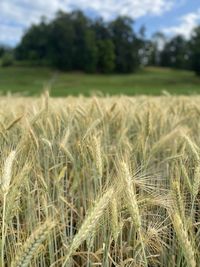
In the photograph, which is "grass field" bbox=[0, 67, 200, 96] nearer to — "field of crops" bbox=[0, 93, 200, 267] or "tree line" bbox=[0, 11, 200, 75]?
"tree line" bbox=[0, 11, 200, 75]

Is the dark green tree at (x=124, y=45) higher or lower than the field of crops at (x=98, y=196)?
higher

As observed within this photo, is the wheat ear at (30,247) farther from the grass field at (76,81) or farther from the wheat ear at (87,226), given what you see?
the grass field at (76,81)

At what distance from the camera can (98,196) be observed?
1276 millimetres

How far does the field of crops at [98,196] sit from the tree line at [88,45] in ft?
164

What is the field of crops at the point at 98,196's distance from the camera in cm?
127

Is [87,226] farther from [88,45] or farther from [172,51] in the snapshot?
[172,51]

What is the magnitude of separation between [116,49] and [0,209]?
63994 millimetres

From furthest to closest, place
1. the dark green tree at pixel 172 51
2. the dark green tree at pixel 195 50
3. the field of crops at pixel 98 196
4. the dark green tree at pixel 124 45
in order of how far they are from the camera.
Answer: the dark green tree at pixel 172 51
the dark green tree at pixel 124 45
the dark green tree at pixel 195 50
the field of crops at pixel 98 196

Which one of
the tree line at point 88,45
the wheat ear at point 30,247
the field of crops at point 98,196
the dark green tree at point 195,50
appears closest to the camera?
the wheat ear at point 30,247

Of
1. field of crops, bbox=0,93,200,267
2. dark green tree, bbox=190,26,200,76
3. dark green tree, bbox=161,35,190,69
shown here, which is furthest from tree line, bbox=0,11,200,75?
field of crops, bbox=0,93,200,267

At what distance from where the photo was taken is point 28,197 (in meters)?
1.69

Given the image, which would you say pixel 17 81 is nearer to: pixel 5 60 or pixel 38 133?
pixel 5 60

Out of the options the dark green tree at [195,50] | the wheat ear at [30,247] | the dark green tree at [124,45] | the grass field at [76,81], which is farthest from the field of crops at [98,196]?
the dark green tree at [124,45]

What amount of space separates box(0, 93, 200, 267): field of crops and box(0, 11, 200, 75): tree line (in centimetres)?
5012
